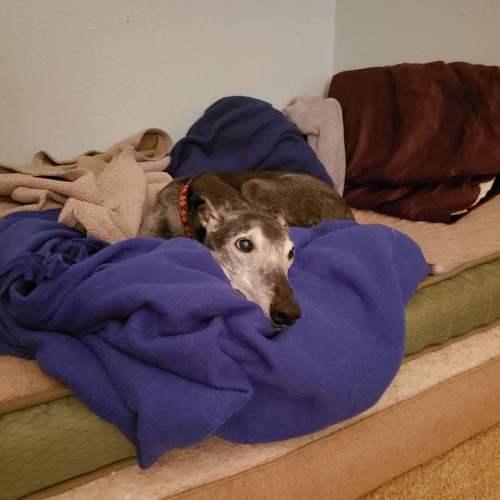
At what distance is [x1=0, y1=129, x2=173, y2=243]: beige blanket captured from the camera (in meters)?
1.69

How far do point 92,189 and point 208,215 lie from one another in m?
0.48

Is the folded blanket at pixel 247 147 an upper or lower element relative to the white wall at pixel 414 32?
lower

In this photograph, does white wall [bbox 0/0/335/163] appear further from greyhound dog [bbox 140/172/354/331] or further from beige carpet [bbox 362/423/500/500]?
beige carpet [bbox 362/423/500/500]

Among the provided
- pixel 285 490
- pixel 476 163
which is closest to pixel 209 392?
pixel 285 490

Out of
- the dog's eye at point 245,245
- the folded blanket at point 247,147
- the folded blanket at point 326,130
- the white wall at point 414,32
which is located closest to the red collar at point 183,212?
the dog's eye at point 245,245

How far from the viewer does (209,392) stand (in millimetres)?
1035

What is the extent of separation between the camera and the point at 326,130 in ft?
8.11

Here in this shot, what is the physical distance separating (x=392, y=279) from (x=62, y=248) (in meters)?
0.98

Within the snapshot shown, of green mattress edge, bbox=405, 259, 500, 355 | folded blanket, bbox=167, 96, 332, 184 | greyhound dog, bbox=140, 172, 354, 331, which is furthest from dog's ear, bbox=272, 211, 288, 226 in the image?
folded blanket, bbox=167, 96, 332, 184

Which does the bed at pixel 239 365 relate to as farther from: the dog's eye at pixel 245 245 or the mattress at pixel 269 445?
the dog's eye at pixel 245 245

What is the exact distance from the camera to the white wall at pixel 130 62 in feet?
6.67

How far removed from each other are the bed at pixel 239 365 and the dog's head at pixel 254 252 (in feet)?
0.24

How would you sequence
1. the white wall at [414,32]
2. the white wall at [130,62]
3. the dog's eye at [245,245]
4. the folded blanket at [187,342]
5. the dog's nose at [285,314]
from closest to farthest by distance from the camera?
the folded blanket at [187,342], the dog's nose at [285,314], the dog's eye at [245,245], the white wall at [130,62], the white wall at [414,32]

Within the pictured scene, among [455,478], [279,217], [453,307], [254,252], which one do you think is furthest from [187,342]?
[455,478]
